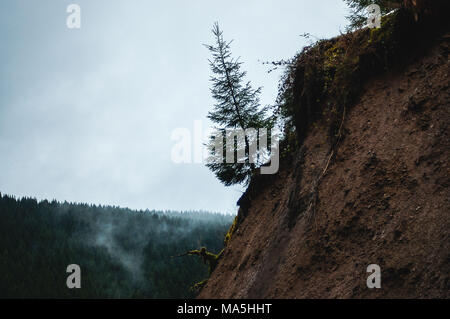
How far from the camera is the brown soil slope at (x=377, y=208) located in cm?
434

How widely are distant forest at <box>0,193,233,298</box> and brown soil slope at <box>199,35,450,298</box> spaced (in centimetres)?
8829

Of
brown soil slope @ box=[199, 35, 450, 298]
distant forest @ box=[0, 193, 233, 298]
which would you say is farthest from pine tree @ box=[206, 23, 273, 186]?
distant forest @ box=[0, 193, 233, 298]

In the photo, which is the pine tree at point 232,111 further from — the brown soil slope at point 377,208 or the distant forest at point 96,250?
the distant forest at point 96,250

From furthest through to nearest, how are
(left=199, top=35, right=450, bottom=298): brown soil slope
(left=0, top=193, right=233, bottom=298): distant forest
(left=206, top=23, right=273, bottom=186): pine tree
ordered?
(left=0, top=193, right=233, bottom=298): distant forest, (left=206, top=23, right=273, bottom=186): pine tree, (left=199, top=35, right=450, bottom=298): brown soil slope

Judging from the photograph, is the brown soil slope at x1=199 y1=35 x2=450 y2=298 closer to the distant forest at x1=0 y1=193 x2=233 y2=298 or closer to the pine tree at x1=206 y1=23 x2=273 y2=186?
the pine tree at x1=206 y1=23 x2=273 y2=186

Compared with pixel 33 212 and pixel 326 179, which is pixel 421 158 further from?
pixel 33 212

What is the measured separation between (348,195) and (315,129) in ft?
7.74

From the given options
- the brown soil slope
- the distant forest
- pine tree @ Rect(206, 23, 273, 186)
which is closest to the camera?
the brown soil slope

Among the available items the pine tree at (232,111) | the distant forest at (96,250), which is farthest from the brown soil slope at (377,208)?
the distant forest at (96,250)

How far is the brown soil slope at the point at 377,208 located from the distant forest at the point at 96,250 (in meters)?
88.3

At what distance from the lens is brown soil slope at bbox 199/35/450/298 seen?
171 inches

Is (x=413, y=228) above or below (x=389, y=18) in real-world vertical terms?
below
